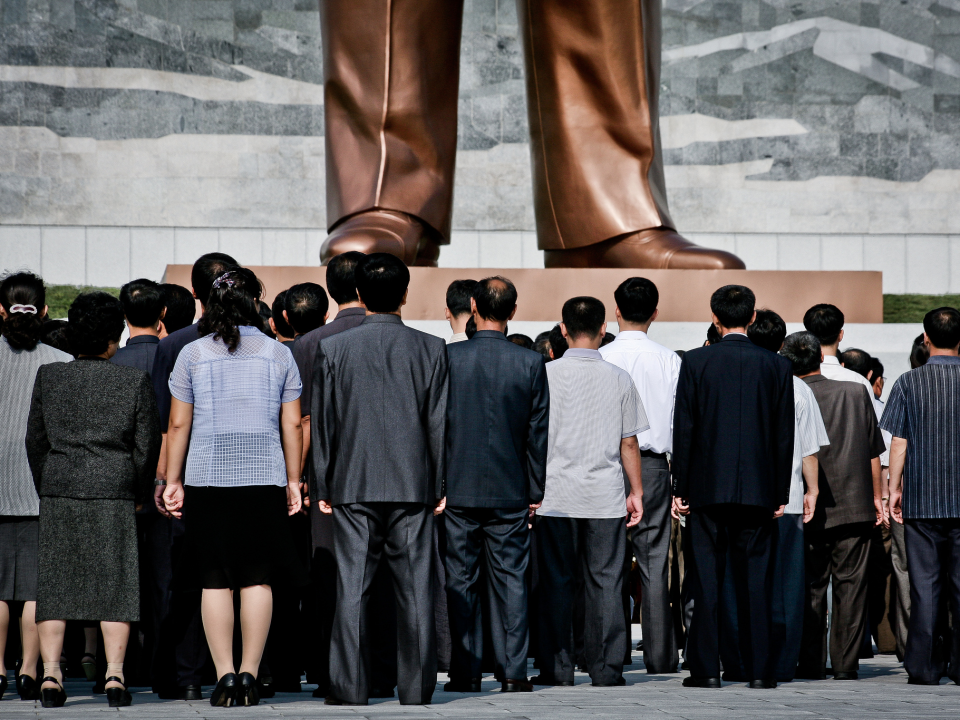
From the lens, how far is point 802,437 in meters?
4.62

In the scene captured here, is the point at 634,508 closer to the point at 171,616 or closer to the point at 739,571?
the point at 739,571

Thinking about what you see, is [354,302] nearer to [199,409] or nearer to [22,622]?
[199,409]

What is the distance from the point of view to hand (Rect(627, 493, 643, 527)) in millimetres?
4434

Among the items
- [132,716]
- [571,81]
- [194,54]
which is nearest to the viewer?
[132,716]

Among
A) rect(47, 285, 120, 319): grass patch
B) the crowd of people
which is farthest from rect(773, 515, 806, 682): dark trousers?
rect(47, 285, 120, 319): grass patch

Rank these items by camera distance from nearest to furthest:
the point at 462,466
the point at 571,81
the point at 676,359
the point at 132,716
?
the point at 132,716, the point at 462,466, the point at 676,359, the point at 571,81

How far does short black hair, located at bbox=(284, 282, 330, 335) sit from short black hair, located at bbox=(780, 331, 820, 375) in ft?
5.69

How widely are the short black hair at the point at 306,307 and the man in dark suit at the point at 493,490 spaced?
64 cm

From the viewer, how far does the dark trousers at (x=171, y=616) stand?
397 centimetres

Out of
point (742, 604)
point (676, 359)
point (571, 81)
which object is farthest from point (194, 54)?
point (742, 604)

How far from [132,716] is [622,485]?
5.74 feet

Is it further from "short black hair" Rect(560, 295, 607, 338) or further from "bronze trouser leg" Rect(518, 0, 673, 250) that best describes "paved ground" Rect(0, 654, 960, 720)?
"bronze trouser leg" Rect(518, 0, 673, 250)

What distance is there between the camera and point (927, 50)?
13344mm

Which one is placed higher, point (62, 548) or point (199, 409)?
point (199, 409)
